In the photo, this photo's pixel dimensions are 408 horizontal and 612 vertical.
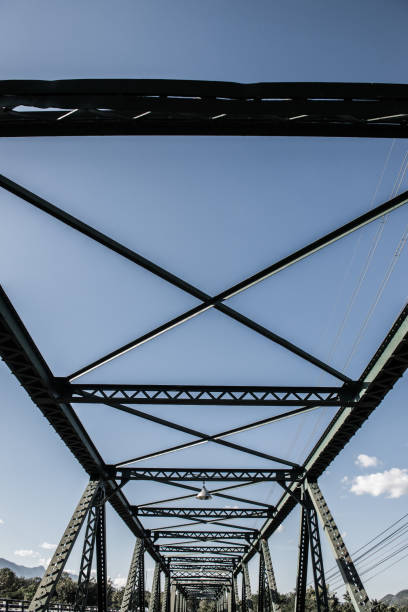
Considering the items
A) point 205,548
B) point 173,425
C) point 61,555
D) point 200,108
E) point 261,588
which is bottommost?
point 61,555

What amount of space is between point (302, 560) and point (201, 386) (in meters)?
11.5

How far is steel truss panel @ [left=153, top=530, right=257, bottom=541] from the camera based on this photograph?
2988 cm

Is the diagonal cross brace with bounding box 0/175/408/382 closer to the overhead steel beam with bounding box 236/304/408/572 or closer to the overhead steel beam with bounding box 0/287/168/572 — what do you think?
the overhead steel beam with bounding box 236/304/408/572

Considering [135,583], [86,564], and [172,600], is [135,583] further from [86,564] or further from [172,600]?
[172,600]

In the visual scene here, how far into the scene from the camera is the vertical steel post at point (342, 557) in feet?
44.7

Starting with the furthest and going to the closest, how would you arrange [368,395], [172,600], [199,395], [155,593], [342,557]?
[172,600] < [155,593] < [342,557] < [368,395] < [199,395]

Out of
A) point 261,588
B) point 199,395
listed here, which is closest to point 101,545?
point 199,395

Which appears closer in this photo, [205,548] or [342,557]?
[342,557]

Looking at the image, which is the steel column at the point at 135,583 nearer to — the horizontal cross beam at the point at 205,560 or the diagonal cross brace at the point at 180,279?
the horizontal cross beam at the point at 205,560

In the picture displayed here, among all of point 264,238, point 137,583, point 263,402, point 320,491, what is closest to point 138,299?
point 264,238

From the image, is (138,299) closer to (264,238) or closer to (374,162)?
(264,238)

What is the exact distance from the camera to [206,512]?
78.3ft

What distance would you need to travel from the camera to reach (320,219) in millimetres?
9680

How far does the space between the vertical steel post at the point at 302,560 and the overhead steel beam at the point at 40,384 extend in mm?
8500
